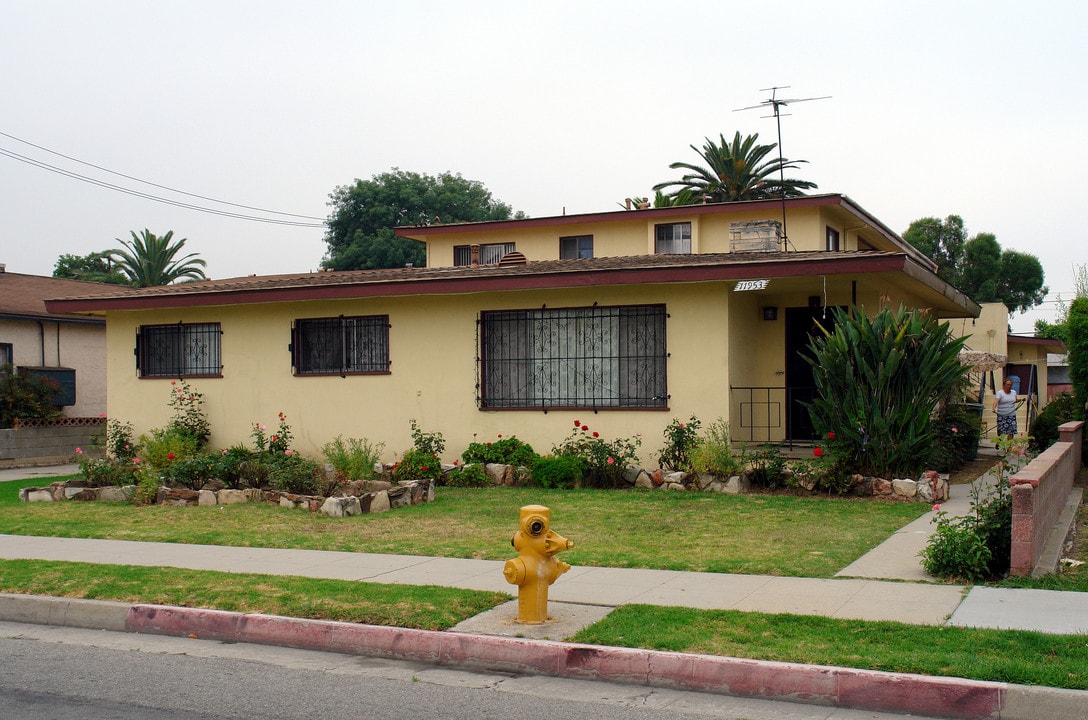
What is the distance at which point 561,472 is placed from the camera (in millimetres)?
15469

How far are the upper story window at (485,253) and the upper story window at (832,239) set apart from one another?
8266 millimetres

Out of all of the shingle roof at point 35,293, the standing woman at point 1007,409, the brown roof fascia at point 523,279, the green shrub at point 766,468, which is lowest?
the green shrub at point 766,468

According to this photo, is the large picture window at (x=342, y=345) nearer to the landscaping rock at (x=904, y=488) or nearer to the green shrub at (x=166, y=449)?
the green shrub at (x=166, y=449)

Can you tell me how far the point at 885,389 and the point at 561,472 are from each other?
4706 mm

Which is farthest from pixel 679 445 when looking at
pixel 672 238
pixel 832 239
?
pixel 672 238

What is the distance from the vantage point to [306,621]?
7.72 meters

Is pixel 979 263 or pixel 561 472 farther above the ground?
pixel 979 263

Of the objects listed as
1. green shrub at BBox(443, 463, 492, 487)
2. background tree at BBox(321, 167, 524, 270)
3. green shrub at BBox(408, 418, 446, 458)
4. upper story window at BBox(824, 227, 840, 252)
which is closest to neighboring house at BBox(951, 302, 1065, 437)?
upper story window at BBox(824, 227, 840, 252)

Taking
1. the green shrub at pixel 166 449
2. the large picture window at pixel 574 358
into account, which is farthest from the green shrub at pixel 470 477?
the green shrub at pixel 166 449

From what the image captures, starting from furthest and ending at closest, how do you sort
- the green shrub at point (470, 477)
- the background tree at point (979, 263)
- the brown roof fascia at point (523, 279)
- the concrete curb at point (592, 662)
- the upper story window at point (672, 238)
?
the background tree at point (979, 263)
the upper story window at point (672, 238)
the green shrub at point (470, 477)
the brown roof fascia at point (523, 279)
the concrete curb at point (592, 662)

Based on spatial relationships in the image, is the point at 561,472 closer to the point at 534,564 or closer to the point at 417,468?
the point at 417,468

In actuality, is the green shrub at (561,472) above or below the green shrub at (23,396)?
below

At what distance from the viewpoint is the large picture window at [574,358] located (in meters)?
16.2

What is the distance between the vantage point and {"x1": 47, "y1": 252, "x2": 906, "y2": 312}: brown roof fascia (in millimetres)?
14438
